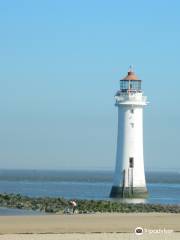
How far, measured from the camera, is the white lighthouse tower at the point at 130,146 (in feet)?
146

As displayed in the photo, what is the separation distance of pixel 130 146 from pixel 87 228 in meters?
19.2

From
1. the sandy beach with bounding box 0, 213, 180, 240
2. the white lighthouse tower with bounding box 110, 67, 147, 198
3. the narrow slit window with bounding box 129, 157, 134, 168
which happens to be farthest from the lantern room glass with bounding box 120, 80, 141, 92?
the sandy beach with bounding box 0, 213, 180, 240

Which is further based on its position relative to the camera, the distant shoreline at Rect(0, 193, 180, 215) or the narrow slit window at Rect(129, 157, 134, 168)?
the narrow slit window at Rect(129, 157, 134, 168)

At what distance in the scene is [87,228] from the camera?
25.5 metres

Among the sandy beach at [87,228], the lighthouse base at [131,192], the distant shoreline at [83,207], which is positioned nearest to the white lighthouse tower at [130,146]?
the lighthouse base at [131,192]

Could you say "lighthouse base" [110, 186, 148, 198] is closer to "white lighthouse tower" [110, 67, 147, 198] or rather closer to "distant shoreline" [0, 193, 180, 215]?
"white lighthouse tower" [110, 67, 147, 198]

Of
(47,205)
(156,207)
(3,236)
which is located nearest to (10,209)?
(47,205)

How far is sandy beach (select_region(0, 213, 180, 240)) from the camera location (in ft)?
76.6

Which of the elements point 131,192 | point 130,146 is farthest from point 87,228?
point 131,192

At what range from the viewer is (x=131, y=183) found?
4512 cm

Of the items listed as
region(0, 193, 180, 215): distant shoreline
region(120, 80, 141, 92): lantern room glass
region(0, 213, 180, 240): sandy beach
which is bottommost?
region(0, 213, 180, 240): sandy beach

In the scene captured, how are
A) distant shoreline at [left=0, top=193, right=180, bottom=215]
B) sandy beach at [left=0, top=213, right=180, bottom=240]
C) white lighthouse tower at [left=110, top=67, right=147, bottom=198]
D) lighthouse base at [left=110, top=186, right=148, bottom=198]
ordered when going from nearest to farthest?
sandy beach at [left=0, top=213, right=180, bottom=240] < distant shoreline at [left=0, top=193, right=180, bottom=215] < white lighthouse tower at [left=110, top=67, right=147, bottom=198] < lighthouse base at [left=110, top=186, right=148, bottom=198]

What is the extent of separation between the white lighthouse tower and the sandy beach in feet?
48.4

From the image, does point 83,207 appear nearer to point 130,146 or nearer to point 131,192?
point 130,146
